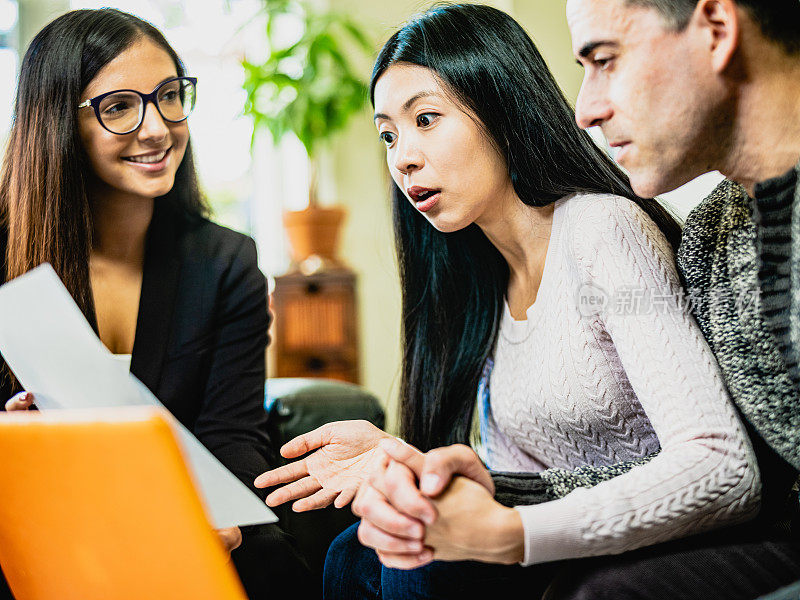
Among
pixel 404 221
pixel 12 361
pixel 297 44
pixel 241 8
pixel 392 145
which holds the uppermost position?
pixel 241 8

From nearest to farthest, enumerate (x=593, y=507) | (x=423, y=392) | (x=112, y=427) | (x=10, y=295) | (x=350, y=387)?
1. (x=112, y=427)
2. (x=593, y=507)
3. (x=10, y=295)
4. (x=423, y=392)
5. (x=350, y=387)

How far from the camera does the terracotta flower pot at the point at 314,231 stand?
3.18 m

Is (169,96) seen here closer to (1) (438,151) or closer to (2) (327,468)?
(1) (438,151)

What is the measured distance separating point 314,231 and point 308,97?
534 mm

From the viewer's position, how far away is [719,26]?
2.40 feet

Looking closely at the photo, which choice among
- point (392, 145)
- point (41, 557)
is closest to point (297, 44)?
point (392, 145)

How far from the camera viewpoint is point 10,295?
842 millimetres

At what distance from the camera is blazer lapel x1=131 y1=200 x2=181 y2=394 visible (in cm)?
130

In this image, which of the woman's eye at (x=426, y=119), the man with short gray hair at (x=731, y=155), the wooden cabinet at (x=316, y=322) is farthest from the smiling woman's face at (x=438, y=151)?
the wooden cabinet at (x=316, y=322)

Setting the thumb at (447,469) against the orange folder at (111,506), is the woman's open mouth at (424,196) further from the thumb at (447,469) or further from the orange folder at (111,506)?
the orange folder at (111,506)

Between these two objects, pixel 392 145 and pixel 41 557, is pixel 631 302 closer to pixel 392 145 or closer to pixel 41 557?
pixel 392 145

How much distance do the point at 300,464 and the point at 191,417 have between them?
0.46 meters

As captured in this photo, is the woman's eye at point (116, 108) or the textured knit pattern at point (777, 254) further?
the woman's eye at point (116, 108)

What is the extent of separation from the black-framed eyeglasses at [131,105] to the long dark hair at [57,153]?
0.04m
